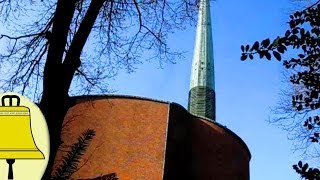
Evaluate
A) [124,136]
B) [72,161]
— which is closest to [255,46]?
[72,161]

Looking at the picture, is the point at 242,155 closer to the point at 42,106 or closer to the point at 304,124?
the point at 304,124

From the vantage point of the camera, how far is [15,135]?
1.01m

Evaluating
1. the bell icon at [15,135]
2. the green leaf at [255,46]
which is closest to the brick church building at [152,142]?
the green leaf at [255,46]

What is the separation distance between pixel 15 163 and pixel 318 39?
3515 millimetres

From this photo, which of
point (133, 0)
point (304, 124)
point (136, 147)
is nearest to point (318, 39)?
point (304, 124)

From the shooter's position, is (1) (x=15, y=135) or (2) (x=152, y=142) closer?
(1) (x=15, y=135)

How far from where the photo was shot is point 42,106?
8.99 feet

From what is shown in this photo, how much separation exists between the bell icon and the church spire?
27.2 m

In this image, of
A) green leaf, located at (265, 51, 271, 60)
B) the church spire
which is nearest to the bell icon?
green leaf, located at (265, 51, 271, 60)

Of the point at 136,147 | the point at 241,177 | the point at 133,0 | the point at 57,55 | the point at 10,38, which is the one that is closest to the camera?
the point at 57,55

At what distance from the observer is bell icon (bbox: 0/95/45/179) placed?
100cm

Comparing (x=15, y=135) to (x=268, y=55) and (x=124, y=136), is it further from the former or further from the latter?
(x=124, y=136)

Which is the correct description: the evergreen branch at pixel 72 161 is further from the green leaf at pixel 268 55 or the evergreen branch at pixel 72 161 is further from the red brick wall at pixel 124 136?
the red brick wall at pixel 124 136

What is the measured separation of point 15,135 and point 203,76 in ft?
101
